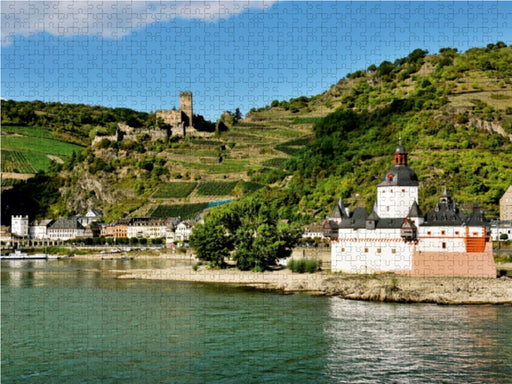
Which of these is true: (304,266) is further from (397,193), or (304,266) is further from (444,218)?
(444,218)

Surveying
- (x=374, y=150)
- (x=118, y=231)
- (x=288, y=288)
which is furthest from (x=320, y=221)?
(x=288, y=288)

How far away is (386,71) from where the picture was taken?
136 m

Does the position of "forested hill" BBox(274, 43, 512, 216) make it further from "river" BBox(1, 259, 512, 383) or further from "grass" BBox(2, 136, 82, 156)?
"grass" BBox(2, 136, 82, 156)

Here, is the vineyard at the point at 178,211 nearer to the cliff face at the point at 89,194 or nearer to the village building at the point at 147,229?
the village building at the point at 147,229

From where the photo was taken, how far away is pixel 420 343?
26.2 m

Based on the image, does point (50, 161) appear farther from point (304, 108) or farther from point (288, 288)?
point (288, 288)

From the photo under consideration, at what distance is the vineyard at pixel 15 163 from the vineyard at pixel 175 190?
2681 cm

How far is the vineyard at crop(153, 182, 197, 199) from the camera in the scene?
114 metres

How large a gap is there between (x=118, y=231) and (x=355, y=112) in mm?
41824

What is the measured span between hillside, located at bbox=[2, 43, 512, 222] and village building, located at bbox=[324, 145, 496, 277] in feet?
92.9

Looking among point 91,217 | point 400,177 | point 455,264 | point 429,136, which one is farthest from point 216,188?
point 455,264

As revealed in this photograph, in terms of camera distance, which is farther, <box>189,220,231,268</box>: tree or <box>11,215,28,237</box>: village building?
<box>11,215,28,237</box>: village building

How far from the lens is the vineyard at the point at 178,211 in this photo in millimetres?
106375

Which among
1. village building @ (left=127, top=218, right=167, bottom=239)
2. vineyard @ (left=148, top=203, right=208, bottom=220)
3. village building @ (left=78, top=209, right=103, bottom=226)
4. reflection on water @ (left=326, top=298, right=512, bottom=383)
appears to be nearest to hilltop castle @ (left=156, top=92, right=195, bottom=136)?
village building @ (left=78, top=209, right=103, bottom=226)
